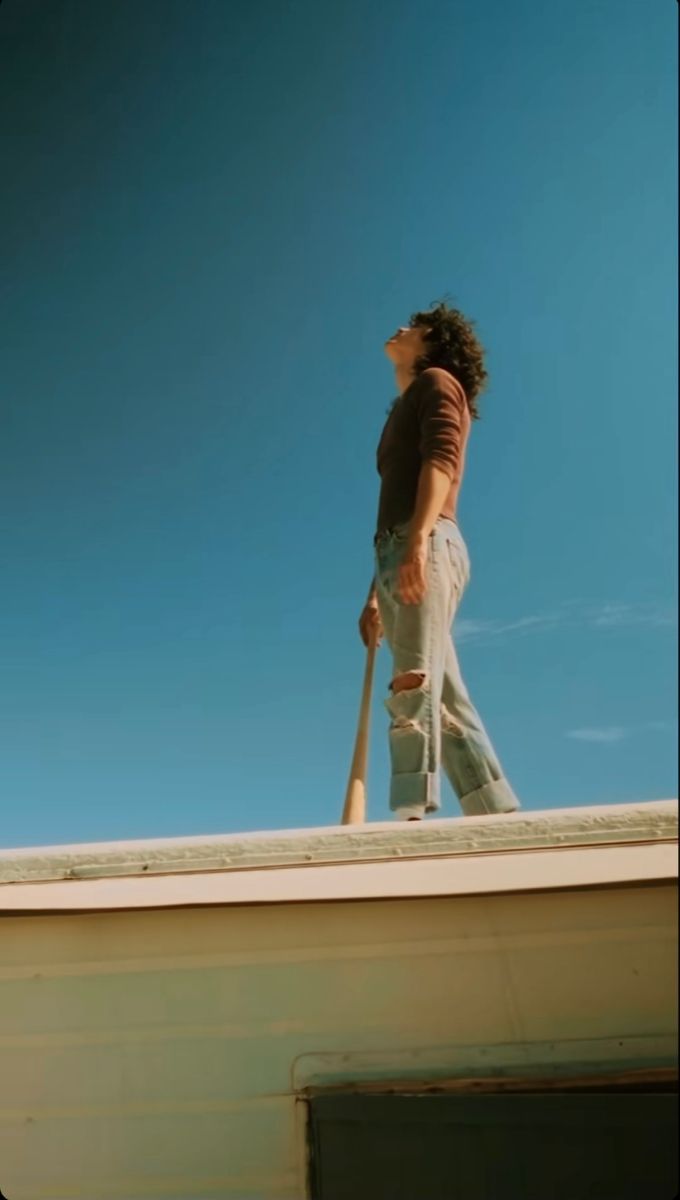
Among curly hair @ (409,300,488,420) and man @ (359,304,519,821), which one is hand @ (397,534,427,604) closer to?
man @ (359,304,519,821)

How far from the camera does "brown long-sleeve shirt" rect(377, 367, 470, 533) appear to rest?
63.4 inches

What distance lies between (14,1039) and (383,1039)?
56 cm

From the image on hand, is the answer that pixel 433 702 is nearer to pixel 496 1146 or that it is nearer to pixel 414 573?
pixel 414 573

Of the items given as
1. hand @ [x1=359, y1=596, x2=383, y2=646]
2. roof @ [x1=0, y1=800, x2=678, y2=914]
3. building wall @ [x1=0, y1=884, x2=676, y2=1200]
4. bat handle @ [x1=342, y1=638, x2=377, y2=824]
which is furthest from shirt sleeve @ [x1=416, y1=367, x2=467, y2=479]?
building wall @ [x1=0, y1=884, x2=676, y2=1200]

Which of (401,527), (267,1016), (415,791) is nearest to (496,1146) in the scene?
(267,1016)

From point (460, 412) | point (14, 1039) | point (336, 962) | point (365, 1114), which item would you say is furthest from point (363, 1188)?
point (460, 412)

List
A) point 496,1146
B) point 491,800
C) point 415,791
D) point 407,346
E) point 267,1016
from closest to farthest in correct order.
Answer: point 496,1146
point 267,1016
point 415,791
point 491,800
point 407,346

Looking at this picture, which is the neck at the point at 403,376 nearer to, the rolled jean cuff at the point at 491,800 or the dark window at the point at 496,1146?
the rolled jean cuff at the point at 491,800

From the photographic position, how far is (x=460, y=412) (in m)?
1.70

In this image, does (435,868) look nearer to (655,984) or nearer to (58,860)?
(655,984)

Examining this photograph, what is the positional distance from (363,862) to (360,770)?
646 millimetres

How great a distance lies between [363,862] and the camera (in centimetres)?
93

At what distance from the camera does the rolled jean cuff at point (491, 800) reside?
142 centimetres

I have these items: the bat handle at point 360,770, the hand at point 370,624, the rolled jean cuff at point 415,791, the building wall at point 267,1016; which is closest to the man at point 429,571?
the rolled jean cuff at point 415,791
